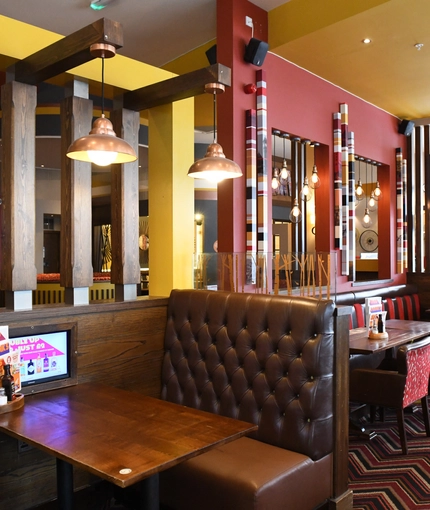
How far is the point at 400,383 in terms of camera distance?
387 cm

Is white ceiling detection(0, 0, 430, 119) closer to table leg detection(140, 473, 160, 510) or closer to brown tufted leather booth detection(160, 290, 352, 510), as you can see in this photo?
brown tufted leather booth detection(160, 290, 352, 510)

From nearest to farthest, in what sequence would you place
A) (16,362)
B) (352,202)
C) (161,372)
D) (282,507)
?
1. (282,507)
2. (16,362)
3. (161,372)
4. (352,202)

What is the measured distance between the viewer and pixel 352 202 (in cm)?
667

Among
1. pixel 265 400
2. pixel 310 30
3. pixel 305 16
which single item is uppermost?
pixel 305 16

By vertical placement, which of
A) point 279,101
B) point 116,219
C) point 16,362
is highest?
point 279,101

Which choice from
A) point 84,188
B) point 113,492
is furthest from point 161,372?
point 84,188

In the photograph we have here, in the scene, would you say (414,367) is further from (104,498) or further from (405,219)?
(405,219)

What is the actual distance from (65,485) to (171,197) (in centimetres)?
216

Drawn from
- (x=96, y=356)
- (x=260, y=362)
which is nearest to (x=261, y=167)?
(x=260, y=362)

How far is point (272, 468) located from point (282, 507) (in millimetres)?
168

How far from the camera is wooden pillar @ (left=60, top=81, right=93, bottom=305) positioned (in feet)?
9.83

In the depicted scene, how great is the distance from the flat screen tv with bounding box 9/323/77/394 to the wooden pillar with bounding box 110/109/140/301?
563mm

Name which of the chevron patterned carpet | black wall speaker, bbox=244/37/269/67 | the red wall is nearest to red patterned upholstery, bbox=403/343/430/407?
the chevron patterned carpet

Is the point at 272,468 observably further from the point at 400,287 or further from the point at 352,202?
the point at 400,287
